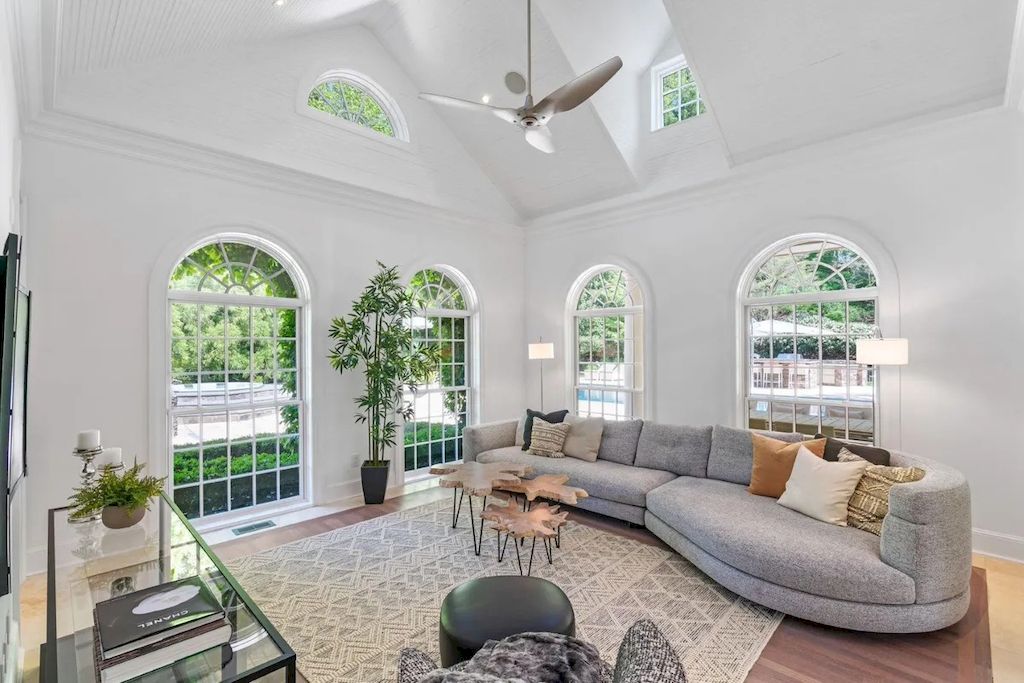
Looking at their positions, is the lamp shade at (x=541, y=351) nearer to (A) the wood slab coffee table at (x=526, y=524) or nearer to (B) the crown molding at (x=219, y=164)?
(B) the crown molding at (x=219, y=164)

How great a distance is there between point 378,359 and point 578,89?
3.15m

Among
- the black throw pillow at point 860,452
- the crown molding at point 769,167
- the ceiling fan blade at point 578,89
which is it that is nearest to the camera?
the ceiling fan blade at point 578,89

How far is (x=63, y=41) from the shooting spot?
3254mm

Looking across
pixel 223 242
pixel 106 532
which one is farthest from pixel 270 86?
pixel 106 532

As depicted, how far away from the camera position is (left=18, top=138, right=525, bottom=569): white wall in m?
3.60

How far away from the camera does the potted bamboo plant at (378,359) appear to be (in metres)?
4.99

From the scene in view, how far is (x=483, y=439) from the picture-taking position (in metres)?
5.51

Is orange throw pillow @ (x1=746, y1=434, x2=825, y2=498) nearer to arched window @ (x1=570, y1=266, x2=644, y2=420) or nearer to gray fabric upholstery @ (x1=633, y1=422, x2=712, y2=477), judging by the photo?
gray fabric upholstery @ (x1=633, y1=422, x2=712, y2=477)

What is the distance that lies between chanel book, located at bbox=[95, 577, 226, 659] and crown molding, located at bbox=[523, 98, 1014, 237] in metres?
5.27

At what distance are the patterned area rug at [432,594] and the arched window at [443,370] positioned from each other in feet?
5.90

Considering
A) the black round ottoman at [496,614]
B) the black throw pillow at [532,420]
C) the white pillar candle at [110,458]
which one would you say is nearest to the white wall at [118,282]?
the white pillar candle at [110,458]

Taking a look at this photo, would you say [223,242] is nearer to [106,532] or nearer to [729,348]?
[106,532]

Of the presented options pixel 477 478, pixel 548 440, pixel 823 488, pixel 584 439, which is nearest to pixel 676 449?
pixel 584 439

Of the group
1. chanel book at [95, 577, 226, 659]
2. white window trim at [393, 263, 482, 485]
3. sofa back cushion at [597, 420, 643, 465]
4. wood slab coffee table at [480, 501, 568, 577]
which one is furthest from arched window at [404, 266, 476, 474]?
chanel book at [95, 577, 226, 659]
